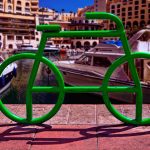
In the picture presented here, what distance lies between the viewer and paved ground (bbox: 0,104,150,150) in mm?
4004

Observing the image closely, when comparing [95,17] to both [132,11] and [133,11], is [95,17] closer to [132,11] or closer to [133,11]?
[133,11]

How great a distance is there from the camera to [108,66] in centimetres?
1483

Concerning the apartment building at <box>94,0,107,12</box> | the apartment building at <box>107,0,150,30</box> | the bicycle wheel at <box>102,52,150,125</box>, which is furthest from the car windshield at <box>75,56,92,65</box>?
the apartment building at <box>94,0,107,12</box>

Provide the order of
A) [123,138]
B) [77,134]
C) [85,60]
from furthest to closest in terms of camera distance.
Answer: [85,60] < [77,134] < [123,138]

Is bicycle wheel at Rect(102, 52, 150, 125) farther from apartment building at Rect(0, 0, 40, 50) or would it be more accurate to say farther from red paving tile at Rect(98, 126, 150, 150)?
apartment building at Rect(0, 0, 40, 50)

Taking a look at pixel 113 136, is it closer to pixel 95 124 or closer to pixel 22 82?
pixel 95 124

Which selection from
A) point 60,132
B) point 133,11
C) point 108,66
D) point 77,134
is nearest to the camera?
point 77,134

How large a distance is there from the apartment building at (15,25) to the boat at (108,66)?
75829mm


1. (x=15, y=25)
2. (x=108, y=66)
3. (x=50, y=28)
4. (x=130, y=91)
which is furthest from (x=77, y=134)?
(x=15, y=25)

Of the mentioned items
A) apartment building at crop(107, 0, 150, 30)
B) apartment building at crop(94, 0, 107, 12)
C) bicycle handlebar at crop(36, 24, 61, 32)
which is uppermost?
apartment building at crop(94, 0, 107, 12)

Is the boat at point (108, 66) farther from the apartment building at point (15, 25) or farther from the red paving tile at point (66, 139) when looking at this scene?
the apartment building at point (15, 25)

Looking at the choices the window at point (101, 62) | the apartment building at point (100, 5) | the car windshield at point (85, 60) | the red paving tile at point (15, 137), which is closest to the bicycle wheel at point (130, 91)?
the red paving tile at point (15, 137)

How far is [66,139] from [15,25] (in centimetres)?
9845

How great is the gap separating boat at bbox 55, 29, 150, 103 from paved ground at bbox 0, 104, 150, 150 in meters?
7.54
